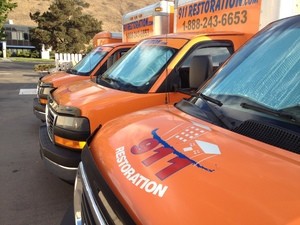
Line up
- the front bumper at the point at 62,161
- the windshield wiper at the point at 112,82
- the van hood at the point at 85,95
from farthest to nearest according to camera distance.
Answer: the windshield wiper at the point at 112,82 < the van hood at the point at 85,95 < the front bumper at the point at 62,161

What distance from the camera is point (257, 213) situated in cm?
120

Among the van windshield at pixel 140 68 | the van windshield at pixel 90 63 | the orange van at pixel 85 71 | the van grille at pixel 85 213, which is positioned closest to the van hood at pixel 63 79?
the orange van at pixel 85 71

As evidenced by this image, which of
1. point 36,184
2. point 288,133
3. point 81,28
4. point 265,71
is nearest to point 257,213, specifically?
point 288,133

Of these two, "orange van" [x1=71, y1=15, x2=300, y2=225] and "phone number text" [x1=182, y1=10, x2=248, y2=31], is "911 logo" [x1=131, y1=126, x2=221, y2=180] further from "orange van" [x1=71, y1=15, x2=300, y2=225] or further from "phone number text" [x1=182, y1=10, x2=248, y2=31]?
"phone number text" [x1=182, y1=10, x2=248, y2=31]

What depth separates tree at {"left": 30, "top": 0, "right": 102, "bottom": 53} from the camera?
5019cm

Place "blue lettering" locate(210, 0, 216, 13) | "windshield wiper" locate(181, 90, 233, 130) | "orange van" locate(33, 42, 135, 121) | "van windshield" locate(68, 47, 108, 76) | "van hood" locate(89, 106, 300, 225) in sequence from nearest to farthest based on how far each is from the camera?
"van hood" locate(89, 106, 300, 225) → "windshield wiper" locate(181, 90, 233, 130) → "blue lettering" locate(210, 0, 216, 13) → "orange van" locate(33, 42, 135, 121) → "van windshield" locate(68, 47, 108, 76)

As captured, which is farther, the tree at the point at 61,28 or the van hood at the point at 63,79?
the tree at the point at 61,28

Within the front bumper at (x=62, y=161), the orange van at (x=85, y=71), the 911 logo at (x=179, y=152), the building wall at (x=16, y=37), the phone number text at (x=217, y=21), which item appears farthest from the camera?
the building wall at (x=16, y=37)

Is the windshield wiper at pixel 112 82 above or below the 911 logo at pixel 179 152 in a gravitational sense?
above

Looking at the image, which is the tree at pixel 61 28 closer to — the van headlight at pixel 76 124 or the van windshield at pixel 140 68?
the van windshield at pixel 140 68

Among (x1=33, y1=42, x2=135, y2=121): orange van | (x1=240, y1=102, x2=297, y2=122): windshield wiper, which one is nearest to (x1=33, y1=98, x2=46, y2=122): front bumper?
(x1=33, y1=42, x2=135, y2=121): orange van

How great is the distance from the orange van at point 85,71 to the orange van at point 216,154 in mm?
4829

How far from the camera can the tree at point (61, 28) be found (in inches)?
1976

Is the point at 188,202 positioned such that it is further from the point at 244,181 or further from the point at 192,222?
the point at 244,181
